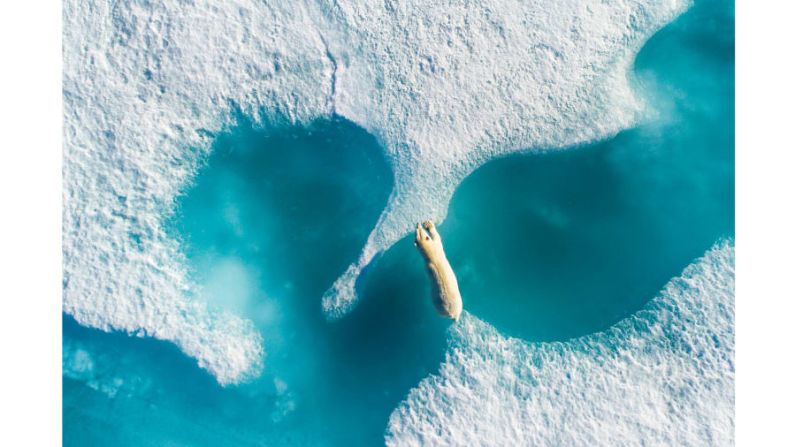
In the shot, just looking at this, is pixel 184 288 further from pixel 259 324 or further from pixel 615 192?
pixel 615 192

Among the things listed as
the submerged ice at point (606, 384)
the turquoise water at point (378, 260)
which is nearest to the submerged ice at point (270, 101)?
the turquoise water at point (378, 260)

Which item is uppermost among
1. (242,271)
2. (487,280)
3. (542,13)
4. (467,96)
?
(542,13)

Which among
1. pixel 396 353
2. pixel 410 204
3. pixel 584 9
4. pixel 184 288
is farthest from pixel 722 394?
pixel 184 288

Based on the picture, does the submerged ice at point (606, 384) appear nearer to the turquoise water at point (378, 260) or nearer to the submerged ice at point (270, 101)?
the turquoise water at point (378, 260)

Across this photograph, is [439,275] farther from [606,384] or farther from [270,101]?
[270,101]

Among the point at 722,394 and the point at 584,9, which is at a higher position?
the point at 584,9

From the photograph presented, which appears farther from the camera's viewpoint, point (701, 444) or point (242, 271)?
point (242, 271)

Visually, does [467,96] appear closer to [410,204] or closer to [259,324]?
[410,204]
